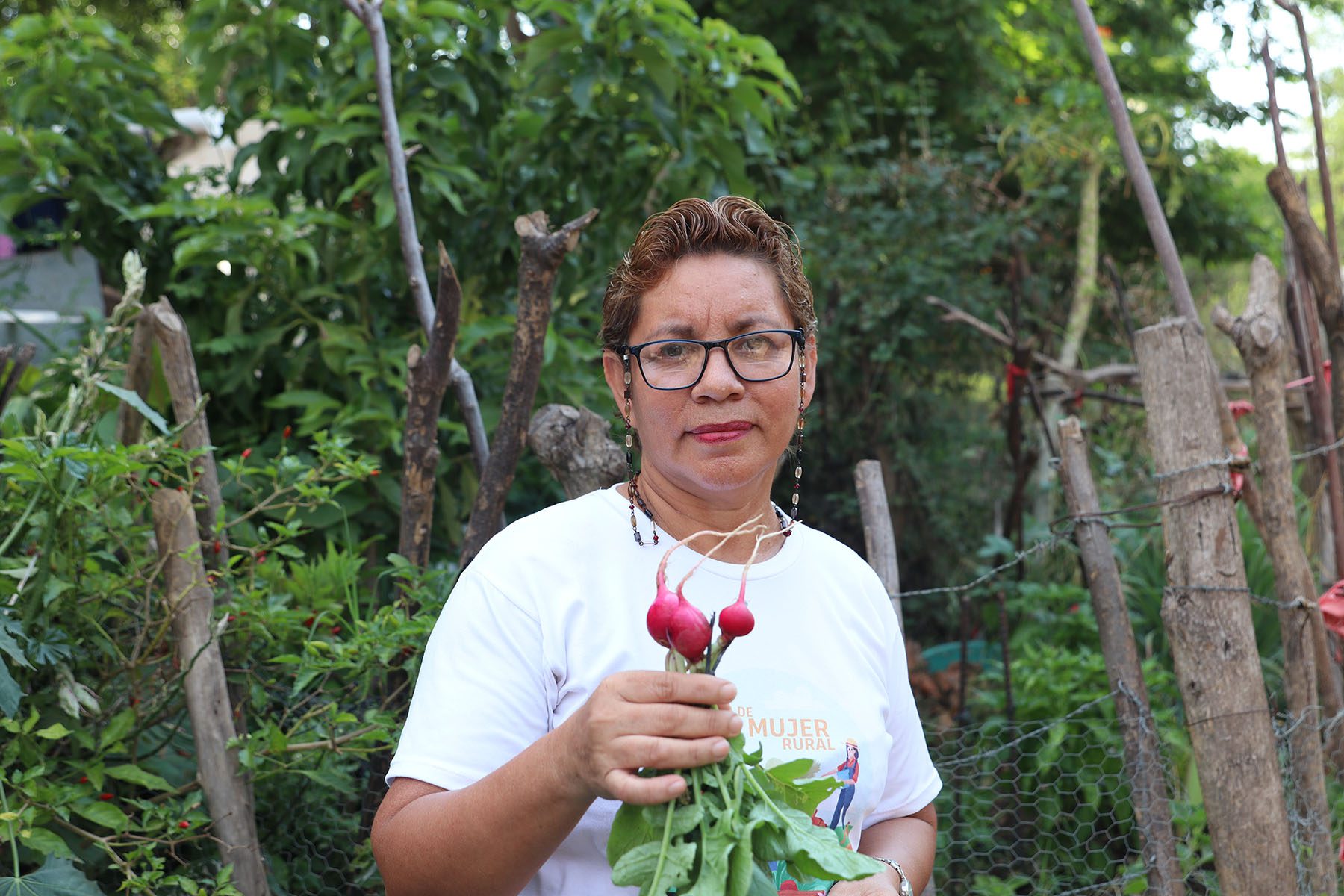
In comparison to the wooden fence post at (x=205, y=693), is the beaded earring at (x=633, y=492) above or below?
above

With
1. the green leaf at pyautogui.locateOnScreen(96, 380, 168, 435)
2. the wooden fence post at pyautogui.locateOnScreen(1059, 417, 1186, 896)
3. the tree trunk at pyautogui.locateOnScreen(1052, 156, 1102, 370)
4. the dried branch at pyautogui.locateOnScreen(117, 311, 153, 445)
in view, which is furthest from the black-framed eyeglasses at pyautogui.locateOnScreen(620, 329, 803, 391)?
the tree trunk at pyautogui.locateOnScreen(1052, 156, 1102, 370)

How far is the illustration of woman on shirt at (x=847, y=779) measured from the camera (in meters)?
1.63

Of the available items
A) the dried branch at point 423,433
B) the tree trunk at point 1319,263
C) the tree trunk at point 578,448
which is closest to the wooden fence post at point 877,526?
the tree trunk at point 578,448

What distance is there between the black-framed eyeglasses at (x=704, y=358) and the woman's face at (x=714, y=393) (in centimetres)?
1

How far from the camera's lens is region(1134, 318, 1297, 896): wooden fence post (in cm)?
243

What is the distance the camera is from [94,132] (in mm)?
3426

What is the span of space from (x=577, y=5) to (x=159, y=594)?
1.95 m

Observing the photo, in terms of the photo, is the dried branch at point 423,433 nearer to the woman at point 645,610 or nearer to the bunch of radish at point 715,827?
the woman at point 645,610

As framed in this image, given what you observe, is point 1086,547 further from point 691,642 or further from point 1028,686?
point 691,642

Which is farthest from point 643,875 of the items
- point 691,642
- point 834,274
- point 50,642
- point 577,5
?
point 834,274

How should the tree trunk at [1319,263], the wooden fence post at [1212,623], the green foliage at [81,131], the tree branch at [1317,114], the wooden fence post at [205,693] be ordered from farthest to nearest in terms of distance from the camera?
the green foliage at [81,131] < the tree trunk at [1319,263] < the tree branch at [1317,114] < the wooden fence post at [1212,623] < the wooden fence post at [205,693]

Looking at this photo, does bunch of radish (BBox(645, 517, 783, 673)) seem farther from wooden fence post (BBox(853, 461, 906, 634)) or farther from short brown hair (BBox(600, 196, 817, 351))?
wooden fence post (BBox(853, 461, 906, 634))

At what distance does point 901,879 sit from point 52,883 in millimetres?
1417

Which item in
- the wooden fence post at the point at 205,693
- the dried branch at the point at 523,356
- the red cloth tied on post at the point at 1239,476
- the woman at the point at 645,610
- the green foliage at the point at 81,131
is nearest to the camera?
the woman at the point at 645,610
